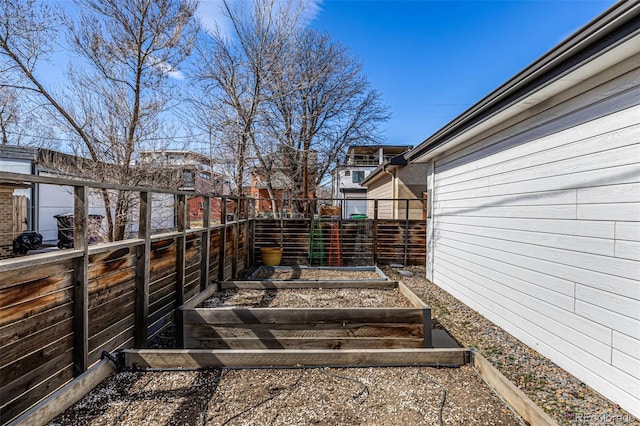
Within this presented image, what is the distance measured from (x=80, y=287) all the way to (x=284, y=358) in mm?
1506

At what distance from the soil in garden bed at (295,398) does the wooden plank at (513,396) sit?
56mm

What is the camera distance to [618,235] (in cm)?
235

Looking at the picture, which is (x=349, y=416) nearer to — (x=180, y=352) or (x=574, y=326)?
(x=180, y=352)

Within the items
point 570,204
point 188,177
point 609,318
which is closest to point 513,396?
point 609,318

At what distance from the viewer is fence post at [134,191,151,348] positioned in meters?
2.86

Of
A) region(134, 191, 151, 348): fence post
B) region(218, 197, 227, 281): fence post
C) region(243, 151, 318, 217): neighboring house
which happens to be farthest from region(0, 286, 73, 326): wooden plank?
region(243, 151, 318, 217): neighboring house

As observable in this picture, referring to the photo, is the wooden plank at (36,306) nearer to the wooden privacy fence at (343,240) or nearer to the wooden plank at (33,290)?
the wooden plank at (33,290)

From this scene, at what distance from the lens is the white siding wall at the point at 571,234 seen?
228cm

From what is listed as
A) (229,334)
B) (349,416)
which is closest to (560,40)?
(349,416)

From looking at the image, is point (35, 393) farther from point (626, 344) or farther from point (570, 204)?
point (570, 204)

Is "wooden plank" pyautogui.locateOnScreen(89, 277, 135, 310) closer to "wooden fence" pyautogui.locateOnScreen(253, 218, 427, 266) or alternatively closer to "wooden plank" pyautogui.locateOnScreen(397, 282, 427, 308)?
"wooden plank" pyautogui.locateOnScreen(397, 282, 427, 308)

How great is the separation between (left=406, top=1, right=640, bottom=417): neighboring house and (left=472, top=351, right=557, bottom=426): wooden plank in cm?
90

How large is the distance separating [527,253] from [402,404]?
2.31 meters

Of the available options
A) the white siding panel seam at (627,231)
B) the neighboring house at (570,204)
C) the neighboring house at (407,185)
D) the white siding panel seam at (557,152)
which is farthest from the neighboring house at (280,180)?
the white siding panel seam at (627,231)
